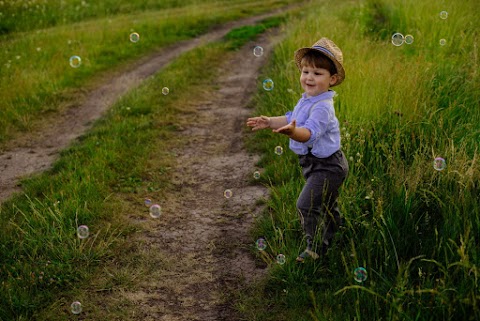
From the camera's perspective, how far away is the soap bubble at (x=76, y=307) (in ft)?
12.3

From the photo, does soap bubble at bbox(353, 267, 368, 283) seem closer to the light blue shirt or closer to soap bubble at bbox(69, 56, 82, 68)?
the light blue shirt

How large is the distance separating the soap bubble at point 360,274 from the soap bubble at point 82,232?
2473 mm

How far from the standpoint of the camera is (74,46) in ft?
38.9

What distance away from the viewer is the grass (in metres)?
8.76

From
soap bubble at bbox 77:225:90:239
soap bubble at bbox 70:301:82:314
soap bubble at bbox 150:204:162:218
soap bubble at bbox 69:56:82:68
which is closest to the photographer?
soap bubble at bbox 70:301:82:314

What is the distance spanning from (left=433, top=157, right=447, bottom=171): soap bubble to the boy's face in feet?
3.71

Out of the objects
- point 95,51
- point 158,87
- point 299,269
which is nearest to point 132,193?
point 299,269

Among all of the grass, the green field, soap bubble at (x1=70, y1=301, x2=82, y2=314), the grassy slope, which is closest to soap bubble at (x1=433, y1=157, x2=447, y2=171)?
the green field

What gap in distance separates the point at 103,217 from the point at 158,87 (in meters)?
4.91

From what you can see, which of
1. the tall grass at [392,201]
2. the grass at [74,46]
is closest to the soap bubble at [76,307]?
the tall grass at [392,201]

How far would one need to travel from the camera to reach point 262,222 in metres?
4.82

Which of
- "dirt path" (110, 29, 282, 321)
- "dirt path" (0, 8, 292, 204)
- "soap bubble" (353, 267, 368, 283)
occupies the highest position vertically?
"soap bubble" (353, 267, 368, 283)

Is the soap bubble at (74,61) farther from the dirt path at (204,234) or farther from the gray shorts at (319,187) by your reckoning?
the gray shorts at (319,187)

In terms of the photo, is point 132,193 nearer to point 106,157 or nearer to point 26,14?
point 106,157
